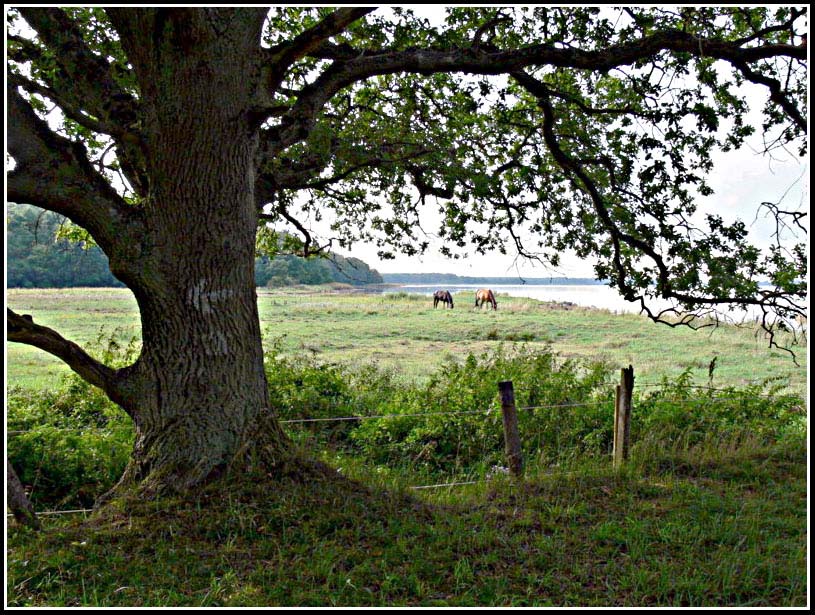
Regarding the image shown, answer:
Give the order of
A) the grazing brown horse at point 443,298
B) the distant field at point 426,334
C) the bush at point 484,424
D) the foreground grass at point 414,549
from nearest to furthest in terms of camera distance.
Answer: the foreground grass at point 414,549 < the bush at point 484,424 < the distant field at point 426,334 < the grazing brown horse at point 443,298

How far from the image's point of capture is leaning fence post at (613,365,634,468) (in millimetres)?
7078

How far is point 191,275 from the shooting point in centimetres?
529

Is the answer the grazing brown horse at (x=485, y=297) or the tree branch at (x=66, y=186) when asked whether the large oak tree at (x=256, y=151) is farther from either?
the grazing brown horse at (x=485, y=297)

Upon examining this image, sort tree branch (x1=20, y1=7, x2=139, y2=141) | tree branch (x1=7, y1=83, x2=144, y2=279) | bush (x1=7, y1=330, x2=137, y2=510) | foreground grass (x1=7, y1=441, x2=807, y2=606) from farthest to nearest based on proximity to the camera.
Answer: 1. bush (x1=7, y1=330, x2=137, y2=510)
2. tree branch (x1=20, y1=7, x2=139, y2=141)
3. tree branch (x1=7, y1=83, x2=144, y2=279)
4. foreground grass (x1=7, y1=441, x2=807, y2=606)

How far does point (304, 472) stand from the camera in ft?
18.0

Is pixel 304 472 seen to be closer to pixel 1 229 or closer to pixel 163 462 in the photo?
pixel 163 462

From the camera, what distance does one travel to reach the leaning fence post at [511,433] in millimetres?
6598

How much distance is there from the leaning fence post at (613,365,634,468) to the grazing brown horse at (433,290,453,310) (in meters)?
28.0

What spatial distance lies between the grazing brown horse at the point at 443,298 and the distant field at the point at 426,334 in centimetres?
85

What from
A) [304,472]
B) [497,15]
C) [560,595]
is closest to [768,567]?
[560,595]

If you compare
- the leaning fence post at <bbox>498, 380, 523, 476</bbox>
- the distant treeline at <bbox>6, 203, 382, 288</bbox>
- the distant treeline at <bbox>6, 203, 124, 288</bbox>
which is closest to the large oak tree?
the leaning fence post at <bbox>498, 380, 523, 476</bbox>

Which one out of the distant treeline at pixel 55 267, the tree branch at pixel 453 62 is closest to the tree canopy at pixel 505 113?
the tree branch at pixel 453 62

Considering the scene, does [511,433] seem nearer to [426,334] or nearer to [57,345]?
[57,345]

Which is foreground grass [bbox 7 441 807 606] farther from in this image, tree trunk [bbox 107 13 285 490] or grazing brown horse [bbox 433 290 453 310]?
→ grazing brown horse [bbox 433 290 453 310]
